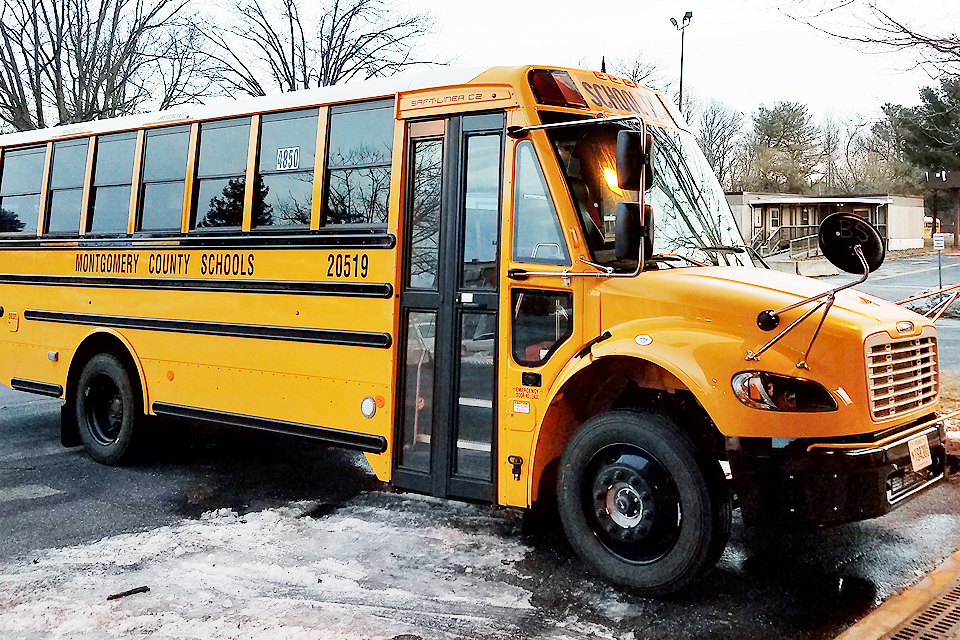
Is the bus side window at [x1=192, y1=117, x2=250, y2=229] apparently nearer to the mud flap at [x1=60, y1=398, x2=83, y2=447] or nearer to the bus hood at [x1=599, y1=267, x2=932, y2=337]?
the mud flap at [x1=60, y1=398, x2=83, y2=447]

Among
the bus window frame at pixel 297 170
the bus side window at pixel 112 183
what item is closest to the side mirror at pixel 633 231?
the bus window frame at pixel 297 170

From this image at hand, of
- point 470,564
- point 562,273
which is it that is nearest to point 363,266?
point 562,273

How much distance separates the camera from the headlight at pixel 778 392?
13.4 ft

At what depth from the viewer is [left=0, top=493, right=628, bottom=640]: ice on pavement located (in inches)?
159

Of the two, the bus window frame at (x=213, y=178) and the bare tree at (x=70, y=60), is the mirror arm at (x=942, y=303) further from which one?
the bare tree at (x=70, y=60)

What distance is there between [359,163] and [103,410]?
3456 millimetres

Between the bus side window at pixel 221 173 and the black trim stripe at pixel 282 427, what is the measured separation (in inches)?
52.4

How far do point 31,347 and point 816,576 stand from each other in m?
6.49

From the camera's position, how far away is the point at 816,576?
4742mm

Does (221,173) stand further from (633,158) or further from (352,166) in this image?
(633,158)

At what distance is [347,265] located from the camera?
18.5 ft

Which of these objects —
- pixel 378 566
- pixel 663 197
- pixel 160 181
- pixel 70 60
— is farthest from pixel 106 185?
pixel 70 60

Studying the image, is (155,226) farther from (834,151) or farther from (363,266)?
(834,151)

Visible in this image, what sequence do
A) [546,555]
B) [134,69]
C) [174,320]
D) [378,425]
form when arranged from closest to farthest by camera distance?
[546,555], [378,425], [174,320], [134,69]
